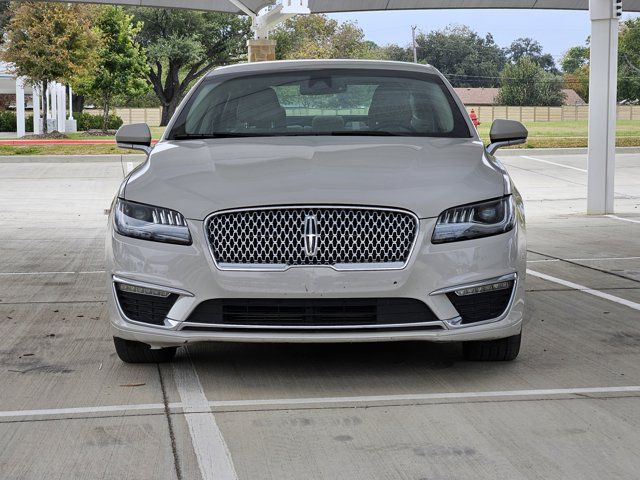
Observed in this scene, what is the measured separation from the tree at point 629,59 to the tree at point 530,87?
5.80 metres

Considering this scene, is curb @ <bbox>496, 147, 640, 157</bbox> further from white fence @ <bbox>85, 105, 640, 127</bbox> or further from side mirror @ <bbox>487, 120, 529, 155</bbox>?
white fence @ <bbox>85, 105, 640, 127</bbox>

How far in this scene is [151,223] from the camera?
210 inches

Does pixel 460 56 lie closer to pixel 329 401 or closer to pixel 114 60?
pixel 114 60

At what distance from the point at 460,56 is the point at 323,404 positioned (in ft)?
380

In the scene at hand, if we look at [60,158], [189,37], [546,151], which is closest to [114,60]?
[189,37]

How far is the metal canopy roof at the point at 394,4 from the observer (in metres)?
22.2

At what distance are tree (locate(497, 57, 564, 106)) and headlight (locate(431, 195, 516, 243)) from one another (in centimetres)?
9293

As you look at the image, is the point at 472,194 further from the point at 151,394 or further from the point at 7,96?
the point at 7,96

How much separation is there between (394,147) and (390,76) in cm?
117

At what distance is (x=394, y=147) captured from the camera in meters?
5.86

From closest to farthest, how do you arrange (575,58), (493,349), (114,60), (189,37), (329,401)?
(329,401)
(493,349)
(114,60)
(189,37)
(575,58)

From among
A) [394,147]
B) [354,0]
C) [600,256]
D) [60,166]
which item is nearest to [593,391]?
[394,147]

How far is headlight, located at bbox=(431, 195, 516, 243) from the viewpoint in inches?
205

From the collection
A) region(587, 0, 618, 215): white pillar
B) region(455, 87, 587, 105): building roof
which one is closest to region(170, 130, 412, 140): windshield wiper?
region(587, 0, 618, 215): white pillar
